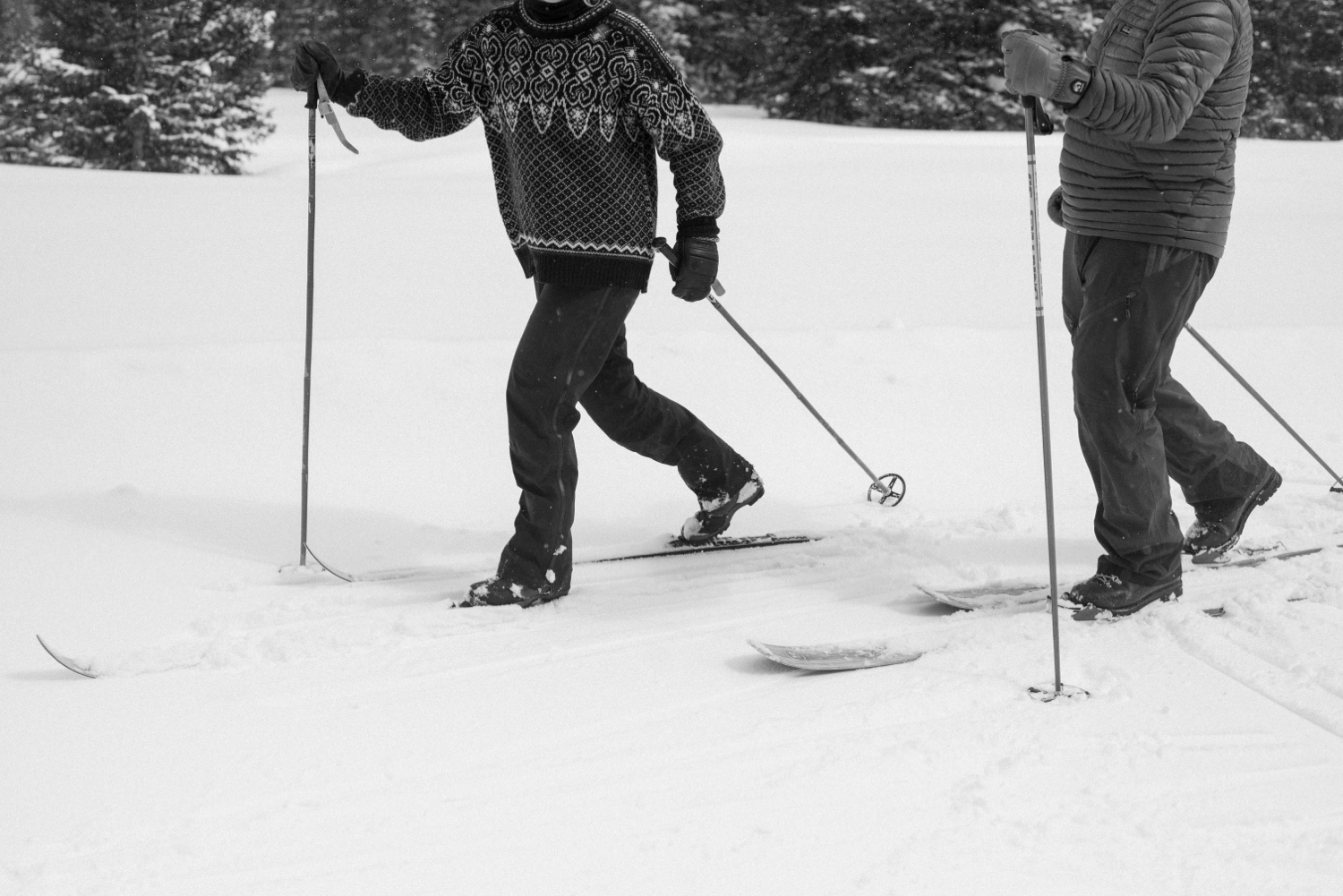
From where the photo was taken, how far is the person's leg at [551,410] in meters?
3.17

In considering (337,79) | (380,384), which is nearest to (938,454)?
(380,384)

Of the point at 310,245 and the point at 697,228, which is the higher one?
the point at 697,228

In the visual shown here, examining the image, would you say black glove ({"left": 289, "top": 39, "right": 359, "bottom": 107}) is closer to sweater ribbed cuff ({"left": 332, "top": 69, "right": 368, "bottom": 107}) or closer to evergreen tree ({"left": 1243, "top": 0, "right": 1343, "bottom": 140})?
sweater ribbed cuff ({"left": 332, "top": 69, "right": 368, "bottom": 107})

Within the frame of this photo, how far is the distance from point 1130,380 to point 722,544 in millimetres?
1320

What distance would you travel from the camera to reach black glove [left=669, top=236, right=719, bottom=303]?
316 cm

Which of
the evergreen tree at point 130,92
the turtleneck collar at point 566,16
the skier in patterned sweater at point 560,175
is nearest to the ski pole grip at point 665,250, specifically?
the skier in patterned sweater at point 560,175

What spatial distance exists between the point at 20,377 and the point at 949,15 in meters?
18.4

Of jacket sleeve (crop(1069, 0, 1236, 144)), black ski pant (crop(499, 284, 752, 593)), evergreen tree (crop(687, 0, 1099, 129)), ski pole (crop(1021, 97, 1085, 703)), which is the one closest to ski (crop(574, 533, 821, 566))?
black ski pant (crop(499, 284, 752, 593))

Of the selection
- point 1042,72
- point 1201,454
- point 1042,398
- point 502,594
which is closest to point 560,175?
point 502,594

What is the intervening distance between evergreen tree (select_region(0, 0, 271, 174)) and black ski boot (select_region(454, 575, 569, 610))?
1644 cm

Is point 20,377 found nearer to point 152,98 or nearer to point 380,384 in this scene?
point 380,384

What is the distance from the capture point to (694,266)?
316 cm

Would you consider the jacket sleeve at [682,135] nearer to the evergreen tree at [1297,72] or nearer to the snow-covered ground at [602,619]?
the snow-covered ground at [602,619]

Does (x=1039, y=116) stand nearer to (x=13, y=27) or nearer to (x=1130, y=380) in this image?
(x=1130, y=380)
